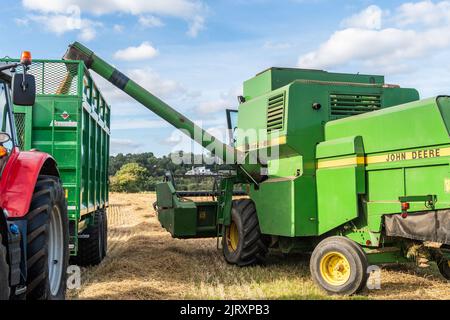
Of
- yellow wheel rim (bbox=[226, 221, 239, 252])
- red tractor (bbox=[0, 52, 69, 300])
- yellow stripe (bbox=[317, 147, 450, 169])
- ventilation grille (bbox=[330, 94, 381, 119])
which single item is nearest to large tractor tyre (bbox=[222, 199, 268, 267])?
yellow wheel rim (bbox=[226, 221, 239, 252])

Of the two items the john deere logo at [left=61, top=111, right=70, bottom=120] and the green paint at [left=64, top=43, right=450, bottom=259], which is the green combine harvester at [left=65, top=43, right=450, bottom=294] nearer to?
the green paint at [left=64, top=43, right=450, bottom=259]

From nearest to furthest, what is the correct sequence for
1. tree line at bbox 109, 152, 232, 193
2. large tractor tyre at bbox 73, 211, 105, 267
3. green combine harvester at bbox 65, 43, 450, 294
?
green combine harvester at bbox 65, 43, 450, 294
large tractor tyre at bbox 73, 211, 105, 267
tree line at bbox 109, 152, 232, 193

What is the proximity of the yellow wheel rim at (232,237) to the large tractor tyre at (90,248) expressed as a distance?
210cm

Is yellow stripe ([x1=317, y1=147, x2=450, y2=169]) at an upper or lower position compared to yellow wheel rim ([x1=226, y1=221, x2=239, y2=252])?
upper

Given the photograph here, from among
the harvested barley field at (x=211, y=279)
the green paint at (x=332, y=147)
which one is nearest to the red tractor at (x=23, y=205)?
the harvested barley field at (x=211, y=279)

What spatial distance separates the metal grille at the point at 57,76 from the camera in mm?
6586

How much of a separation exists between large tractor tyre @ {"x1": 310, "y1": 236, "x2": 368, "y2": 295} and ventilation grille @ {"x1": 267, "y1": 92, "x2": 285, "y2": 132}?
1924 millimetres

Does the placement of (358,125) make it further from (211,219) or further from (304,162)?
(211,219)

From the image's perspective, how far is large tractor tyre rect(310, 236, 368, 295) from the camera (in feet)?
18.7

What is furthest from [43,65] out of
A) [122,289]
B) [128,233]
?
[128,233]

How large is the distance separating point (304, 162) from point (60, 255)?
3445mm

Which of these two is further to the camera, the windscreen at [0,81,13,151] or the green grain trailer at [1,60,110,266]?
the green grain trailer at [1,60,110,266]

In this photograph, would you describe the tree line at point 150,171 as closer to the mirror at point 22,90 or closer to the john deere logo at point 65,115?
the john deere logo at point 65,115

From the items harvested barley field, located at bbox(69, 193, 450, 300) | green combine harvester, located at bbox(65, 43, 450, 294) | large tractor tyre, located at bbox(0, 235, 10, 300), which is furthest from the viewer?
harvested barley field, located at bbox(69, 193, 450, 300)
